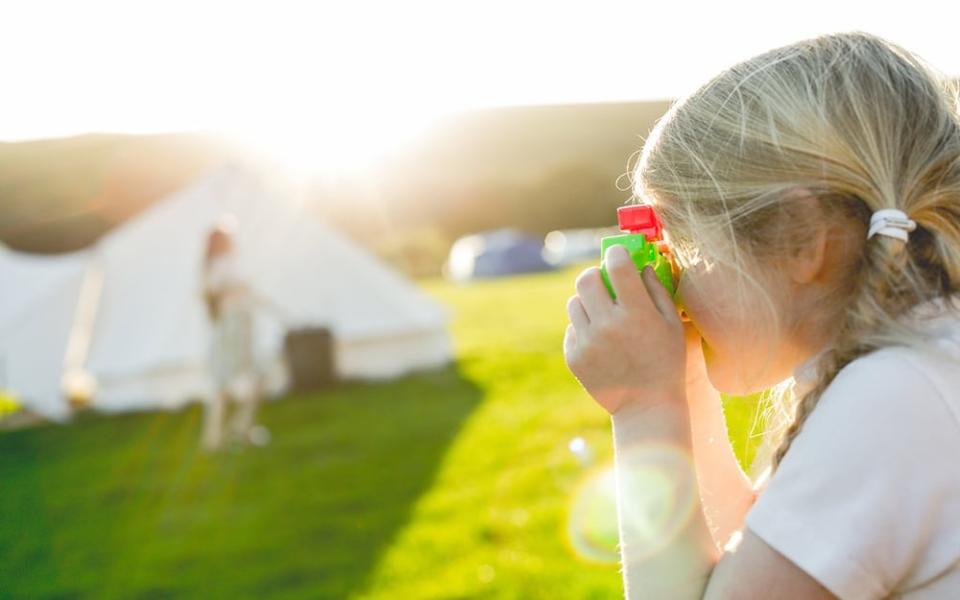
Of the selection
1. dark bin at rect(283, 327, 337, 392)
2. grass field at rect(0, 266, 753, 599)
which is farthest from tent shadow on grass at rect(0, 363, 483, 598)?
dark bin at rect(283, 327, 337, 392)

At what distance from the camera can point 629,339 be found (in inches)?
59.9


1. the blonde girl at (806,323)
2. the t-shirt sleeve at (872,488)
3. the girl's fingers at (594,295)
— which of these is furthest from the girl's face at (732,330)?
the t-shirt sleeve at (872,488)

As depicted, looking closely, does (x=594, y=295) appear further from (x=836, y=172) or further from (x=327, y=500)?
(x=327, y=500)

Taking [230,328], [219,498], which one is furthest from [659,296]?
[230,328]

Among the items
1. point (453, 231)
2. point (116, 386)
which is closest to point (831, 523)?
point (116, 386)

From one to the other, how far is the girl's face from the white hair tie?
21 centimetres

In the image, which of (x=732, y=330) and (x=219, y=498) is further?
(x=219, y=498)

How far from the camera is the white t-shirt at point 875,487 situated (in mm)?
1272

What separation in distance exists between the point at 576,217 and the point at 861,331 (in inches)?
1909

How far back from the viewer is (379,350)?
37.4 ft

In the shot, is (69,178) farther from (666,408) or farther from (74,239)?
(666,408)

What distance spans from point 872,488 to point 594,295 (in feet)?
1.63

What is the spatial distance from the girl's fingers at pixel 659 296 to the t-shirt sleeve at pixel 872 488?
0.96 feet

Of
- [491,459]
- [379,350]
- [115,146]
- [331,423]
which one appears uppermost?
[491,459]
